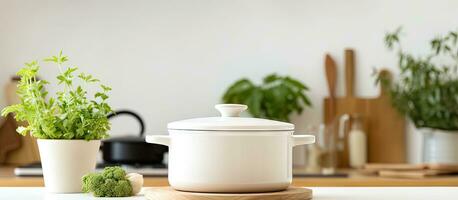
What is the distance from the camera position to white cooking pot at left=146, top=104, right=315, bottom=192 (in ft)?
4.29

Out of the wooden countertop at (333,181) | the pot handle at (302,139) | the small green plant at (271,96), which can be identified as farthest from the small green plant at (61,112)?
A: the small green plant at (271,96)

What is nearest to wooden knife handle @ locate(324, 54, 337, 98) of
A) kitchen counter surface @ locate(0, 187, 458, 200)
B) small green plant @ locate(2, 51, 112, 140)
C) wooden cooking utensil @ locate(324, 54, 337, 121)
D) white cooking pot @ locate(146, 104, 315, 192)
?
wooden cooking utensil @ locate(324, 54, 337, 121)

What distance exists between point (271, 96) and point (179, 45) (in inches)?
19.7

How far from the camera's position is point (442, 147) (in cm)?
344

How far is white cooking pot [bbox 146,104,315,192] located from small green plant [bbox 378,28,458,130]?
7.11 ft

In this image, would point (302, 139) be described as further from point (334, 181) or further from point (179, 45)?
point (179, 45)

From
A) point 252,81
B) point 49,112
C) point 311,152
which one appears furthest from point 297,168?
point 49,112

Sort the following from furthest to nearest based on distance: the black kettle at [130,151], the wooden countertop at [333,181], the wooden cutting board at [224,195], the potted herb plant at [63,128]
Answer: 1. the black kettle at [130,151]
2. the wooden countertop at [333,181]
3. the potted herb plant at [63,128]
4. the wooden cutting board at [224,195]

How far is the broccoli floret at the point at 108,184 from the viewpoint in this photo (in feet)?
4.56

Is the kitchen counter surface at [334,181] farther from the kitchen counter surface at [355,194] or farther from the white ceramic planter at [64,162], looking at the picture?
the white ceramic planter at [64,162]

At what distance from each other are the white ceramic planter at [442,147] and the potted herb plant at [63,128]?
2.20 metres

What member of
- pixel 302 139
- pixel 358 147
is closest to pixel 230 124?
pixel 302 139

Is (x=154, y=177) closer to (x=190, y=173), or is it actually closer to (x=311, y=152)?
(x=311, y=152)

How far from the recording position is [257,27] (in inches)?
151
